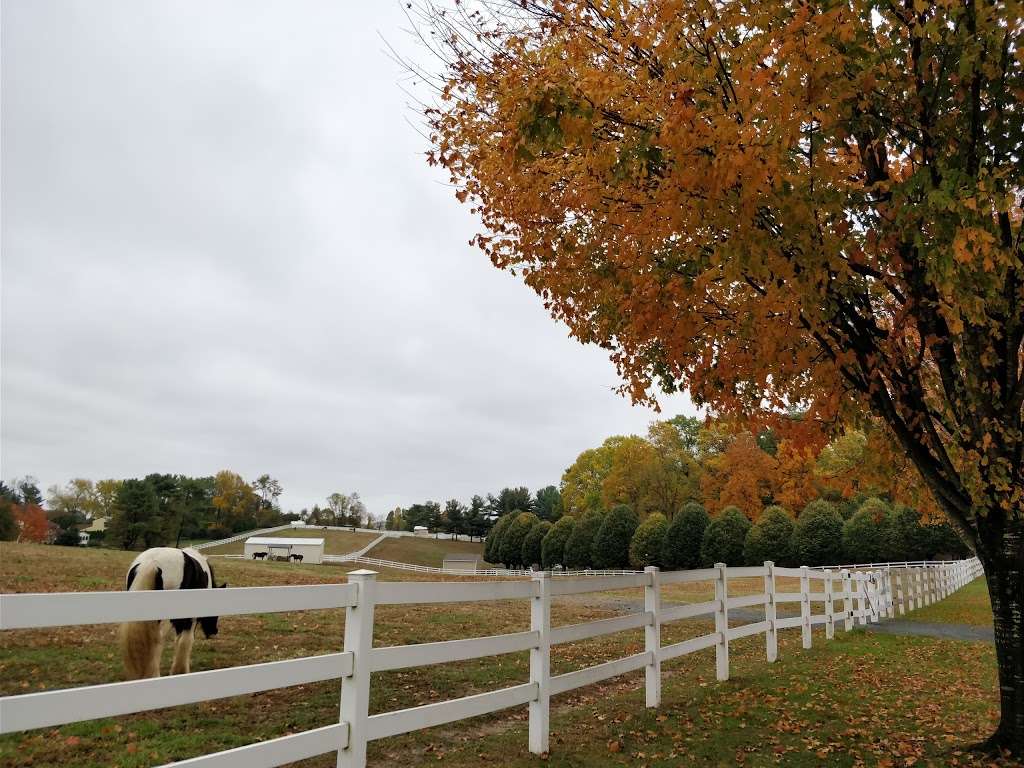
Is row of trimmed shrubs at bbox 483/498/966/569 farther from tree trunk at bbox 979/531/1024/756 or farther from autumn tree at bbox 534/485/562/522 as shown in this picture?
autumn tree at bbox 534/485/562/522

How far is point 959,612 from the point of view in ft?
58.4

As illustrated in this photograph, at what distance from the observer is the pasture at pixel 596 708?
5070mm

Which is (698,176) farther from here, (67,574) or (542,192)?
(67,574)

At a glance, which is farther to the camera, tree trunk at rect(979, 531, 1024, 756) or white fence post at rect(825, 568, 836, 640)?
white fence post at rect(825, 568, 836, 640)

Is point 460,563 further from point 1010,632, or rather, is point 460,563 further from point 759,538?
point 1010,632

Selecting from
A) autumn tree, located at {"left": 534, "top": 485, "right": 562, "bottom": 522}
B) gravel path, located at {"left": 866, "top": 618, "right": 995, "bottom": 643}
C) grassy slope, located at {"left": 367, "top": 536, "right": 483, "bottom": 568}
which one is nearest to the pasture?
gravel path, located at {"left": 866, "top": 618, "right": 995, "bottom": 643}

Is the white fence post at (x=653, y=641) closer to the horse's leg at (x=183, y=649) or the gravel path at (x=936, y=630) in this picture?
the horse's leg at (x=183, y=649)

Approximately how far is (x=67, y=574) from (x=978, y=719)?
18.1 m

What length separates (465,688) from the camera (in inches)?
292

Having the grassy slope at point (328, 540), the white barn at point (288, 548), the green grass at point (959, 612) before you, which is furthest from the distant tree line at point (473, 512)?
the green grass at point (959, 612)

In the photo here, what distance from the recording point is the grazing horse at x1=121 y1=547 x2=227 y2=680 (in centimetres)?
630

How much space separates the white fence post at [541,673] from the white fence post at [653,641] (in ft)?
5.44

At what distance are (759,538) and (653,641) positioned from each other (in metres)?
37.6

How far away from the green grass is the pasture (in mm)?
5474
